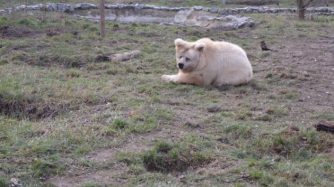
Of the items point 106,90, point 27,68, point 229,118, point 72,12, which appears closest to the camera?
point 229,118

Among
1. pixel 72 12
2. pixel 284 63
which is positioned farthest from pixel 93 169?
pixel 72 12

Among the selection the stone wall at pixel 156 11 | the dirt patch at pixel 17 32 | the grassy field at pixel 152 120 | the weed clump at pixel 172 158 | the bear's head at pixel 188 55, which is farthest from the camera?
the stone wall at pixel 156 11

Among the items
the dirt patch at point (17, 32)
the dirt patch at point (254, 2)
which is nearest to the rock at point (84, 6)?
the dirt patch at point (254, 2)

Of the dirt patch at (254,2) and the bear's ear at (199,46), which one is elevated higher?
the dirt patch at (254,2)

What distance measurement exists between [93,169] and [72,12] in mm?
16125

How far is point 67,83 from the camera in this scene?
8.52 metres

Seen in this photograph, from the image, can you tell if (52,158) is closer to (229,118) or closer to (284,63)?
(229,118)

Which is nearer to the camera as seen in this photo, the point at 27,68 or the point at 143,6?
the point at 27,68

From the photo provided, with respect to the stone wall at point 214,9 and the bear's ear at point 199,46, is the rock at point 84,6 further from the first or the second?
the bear's ear at point 199,46

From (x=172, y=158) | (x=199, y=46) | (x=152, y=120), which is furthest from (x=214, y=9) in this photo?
(x=172, y=158)

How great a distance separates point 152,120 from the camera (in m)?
6.76

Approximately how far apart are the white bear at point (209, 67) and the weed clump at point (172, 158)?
10.7ft

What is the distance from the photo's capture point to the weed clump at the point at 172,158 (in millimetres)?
5613

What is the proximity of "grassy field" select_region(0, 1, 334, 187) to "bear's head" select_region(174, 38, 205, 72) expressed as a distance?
15.4 inches
